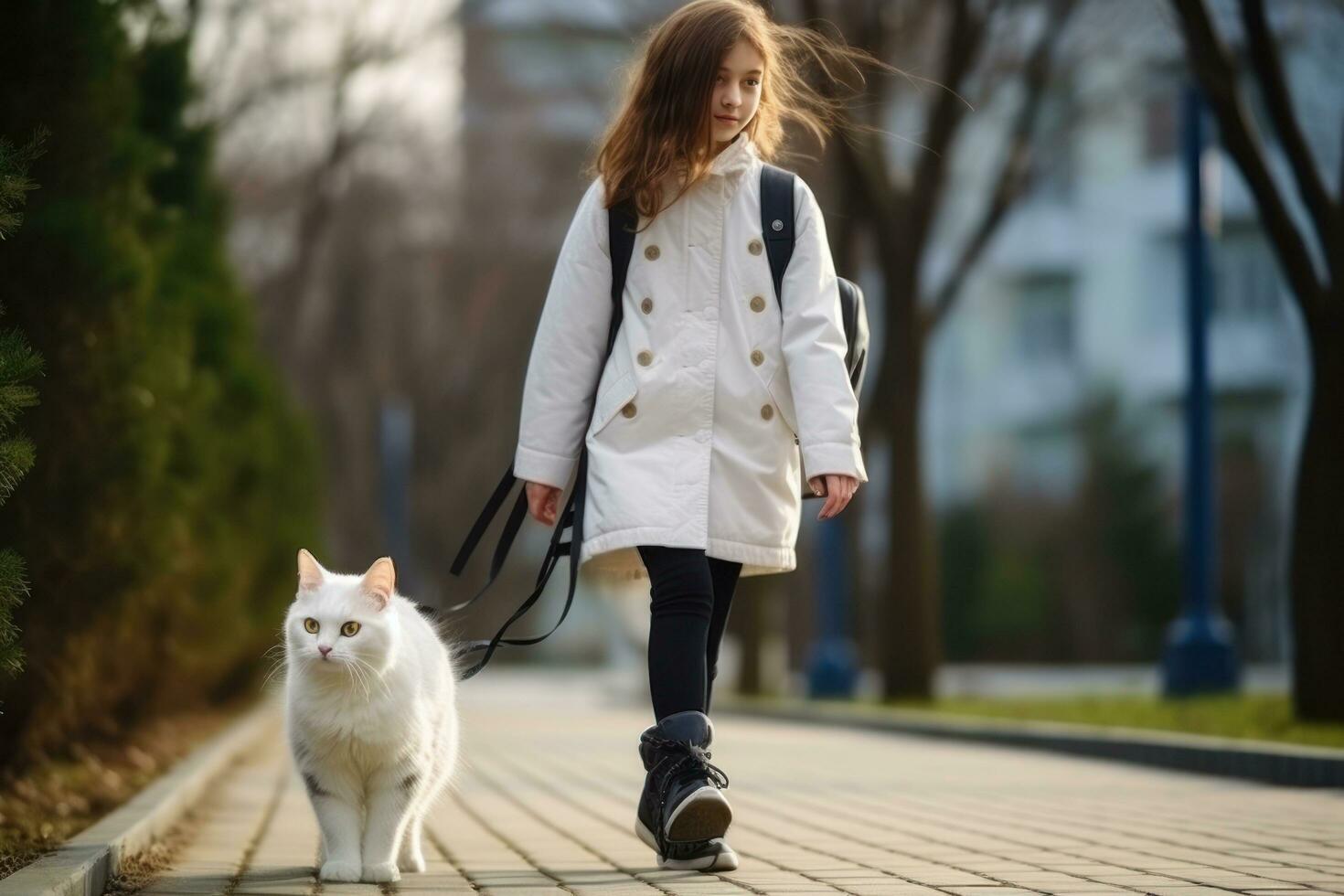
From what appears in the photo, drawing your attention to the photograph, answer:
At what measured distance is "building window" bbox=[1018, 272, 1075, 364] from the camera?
49844mm

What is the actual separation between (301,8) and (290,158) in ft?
12.0

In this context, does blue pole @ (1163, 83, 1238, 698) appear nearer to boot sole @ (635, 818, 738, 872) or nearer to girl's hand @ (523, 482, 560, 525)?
boot sole @ (635, 818, 738, 872)

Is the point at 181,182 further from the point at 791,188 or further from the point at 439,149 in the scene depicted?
the point at 439,149

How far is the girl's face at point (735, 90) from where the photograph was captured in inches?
209

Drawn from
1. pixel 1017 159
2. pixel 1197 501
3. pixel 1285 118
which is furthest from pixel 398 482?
pixel 1285 118

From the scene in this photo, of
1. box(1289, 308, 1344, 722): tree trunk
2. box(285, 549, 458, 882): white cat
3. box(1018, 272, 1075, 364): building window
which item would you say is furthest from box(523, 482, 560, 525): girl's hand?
box(1018, 272, 1075, 364): building window

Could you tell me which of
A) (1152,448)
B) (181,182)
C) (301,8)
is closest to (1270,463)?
(1152,448)

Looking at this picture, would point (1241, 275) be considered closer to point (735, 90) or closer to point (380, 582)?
point (735, 90)

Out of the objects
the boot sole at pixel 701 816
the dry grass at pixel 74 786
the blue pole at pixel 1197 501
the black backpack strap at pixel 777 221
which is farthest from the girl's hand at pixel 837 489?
the blue pole at pixel 1197 501

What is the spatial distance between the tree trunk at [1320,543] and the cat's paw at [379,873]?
702 cm

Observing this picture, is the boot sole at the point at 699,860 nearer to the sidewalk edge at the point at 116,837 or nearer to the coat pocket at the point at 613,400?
the coat pocket at the point at 613,400

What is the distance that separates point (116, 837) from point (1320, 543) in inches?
292

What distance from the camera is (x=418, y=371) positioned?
3678 centimetres

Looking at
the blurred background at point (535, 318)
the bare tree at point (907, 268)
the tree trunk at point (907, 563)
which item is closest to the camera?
the blurred background at point (535, 318)
